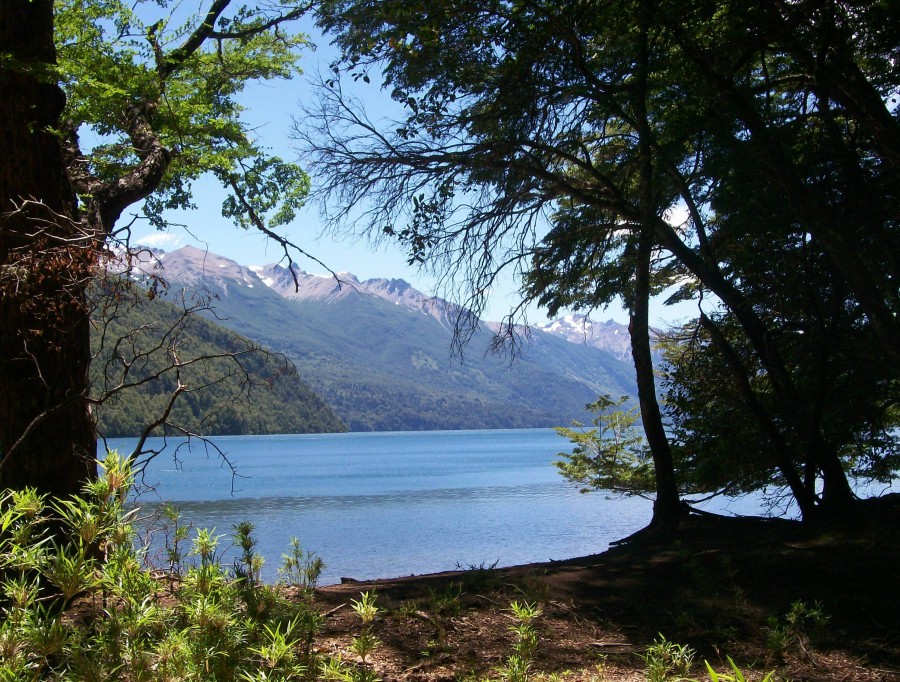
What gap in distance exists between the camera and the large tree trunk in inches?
145

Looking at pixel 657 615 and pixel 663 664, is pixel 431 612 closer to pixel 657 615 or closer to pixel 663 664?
pixel 657 615

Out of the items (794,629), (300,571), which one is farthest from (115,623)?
(794,629)

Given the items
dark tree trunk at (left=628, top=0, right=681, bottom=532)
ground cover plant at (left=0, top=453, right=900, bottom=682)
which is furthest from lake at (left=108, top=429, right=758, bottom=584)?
dark tree trunk at (left=628, top=0, right=681, bottom=532)

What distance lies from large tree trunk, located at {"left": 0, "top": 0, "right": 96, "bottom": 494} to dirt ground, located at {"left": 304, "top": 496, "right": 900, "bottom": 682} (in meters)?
1.62

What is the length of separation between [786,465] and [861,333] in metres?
1.47

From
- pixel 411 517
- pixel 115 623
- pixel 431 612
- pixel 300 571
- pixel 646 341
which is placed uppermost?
pixel 646 341

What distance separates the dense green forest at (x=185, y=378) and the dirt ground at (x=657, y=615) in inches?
54.8

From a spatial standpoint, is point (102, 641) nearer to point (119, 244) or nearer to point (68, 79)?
point (119, 244)

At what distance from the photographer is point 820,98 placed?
6656 millimetres

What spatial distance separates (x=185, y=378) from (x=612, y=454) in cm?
773

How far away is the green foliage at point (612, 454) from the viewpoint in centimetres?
1314

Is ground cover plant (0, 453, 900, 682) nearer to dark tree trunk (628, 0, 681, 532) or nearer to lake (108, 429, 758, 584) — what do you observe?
dark tree trunk (628, 0, 681, 532)

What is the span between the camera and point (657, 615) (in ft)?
A: 14.0

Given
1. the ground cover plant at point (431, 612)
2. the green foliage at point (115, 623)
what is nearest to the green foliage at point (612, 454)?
the ground cover plant at point (431, 612)
